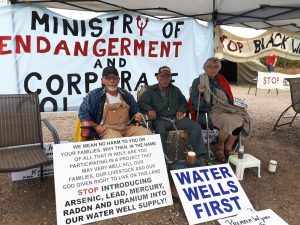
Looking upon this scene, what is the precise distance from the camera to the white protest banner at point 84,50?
391cm

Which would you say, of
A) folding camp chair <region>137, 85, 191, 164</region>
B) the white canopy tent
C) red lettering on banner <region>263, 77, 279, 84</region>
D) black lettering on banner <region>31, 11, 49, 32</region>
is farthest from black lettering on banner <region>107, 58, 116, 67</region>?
red lettering on banner <region>263, 77, 279, 84</region>

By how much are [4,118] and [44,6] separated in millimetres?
1844

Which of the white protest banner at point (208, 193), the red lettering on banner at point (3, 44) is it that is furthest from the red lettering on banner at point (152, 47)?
the white protest banner at point (208, 193)

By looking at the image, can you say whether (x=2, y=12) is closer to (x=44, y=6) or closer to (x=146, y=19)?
(x=44, y=6)

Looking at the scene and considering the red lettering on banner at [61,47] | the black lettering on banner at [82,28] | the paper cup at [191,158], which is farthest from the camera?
the black lettering on banner at [82,28]

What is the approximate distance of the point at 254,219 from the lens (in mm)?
2561

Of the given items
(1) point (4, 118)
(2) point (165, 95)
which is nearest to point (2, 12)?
(1) point (4, 118)

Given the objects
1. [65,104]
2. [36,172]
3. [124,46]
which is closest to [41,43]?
[65,104]

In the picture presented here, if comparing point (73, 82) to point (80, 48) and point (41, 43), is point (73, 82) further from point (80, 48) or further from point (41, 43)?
point (41, 43)

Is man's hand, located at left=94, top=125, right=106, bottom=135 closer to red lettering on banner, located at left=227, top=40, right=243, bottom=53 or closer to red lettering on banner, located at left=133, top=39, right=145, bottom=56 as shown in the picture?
red lettering on banner, located at left=133, top=39, right=145, bottom=56

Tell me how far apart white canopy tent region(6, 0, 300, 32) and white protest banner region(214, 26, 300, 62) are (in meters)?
0.44

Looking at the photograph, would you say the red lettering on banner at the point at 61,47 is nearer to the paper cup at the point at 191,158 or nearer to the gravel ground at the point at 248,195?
the gravel ground at the point at 248,195

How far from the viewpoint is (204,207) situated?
104 inches

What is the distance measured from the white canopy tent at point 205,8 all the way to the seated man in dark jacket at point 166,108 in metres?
1.30
